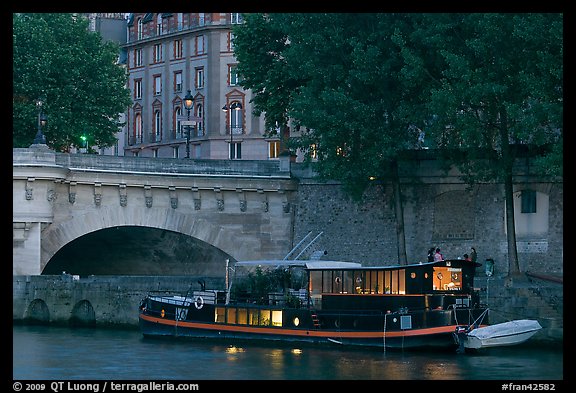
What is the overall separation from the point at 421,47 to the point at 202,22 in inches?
1642

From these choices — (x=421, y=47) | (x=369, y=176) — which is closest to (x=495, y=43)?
(x=421, y=47)

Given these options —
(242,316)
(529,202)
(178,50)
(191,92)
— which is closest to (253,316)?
(242,316)

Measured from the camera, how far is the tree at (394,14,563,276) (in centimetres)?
5334

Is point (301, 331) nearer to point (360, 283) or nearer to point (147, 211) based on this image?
point (360, 283)

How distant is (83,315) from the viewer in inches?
2409

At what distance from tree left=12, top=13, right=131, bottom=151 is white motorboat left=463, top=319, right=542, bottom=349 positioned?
31315 mm

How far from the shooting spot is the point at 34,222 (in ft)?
201

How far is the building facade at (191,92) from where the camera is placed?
98812 mm

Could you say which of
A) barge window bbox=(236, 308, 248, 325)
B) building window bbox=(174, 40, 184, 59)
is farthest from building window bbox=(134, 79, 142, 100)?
barge window bbox=(236, 308, 248, 325)

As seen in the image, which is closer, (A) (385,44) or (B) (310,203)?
(A) (385,44)

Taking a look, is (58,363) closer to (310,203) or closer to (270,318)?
(270,318)

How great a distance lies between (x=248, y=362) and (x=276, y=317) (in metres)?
7.28

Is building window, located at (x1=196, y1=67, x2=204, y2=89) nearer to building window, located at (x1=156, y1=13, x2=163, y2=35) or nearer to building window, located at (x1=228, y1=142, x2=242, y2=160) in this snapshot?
building window, located at (x1=228, y1=142, x2=242, y2=160)

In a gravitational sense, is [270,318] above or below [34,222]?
below
